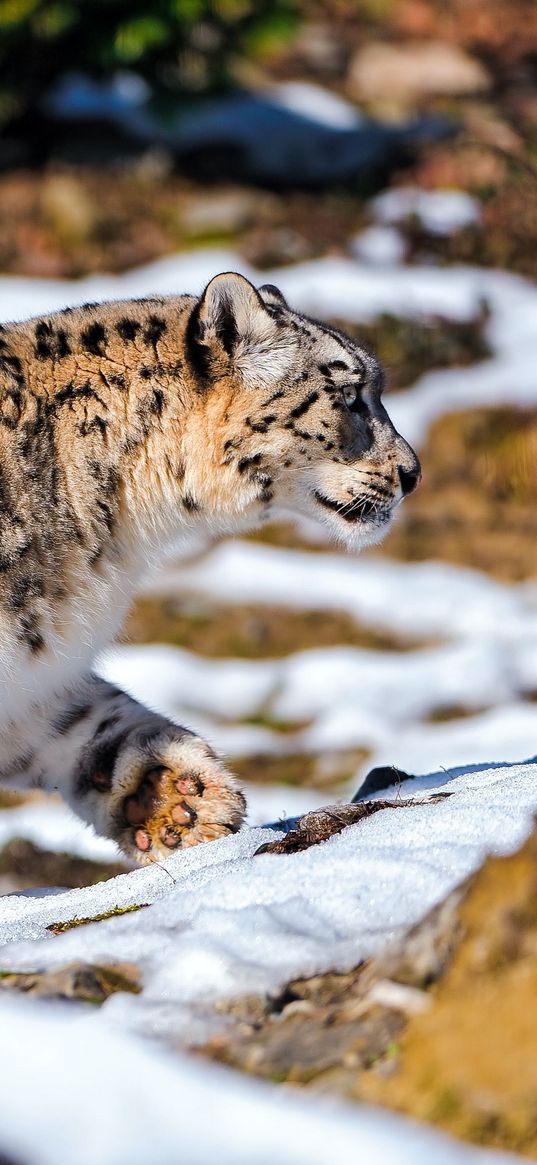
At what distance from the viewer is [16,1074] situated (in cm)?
284

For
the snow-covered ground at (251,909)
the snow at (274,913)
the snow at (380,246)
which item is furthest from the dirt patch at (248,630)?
the snow at (274,913)

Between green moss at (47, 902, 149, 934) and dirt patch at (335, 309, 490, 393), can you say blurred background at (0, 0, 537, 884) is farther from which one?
green moss at (47, 902, 149, 934)

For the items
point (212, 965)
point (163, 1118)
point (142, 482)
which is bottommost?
point (163, 1118)

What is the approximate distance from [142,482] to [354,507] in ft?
2.86

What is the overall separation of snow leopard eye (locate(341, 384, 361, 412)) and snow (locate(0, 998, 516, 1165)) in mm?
3347

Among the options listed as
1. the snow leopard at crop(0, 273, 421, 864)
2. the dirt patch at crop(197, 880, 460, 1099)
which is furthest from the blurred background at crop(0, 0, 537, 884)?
the dirt patch at crop(197, 880, 460, 1099)

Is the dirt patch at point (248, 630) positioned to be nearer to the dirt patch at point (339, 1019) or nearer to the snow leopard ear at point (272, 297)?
the snow leopard ear at point (272, 297)

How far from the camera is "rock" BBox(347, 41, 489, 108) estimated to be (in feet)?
60.2

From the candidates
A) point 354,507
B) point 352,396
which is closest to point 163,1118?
point 354,507

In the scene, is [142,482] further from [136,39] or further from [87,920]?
[136,39]

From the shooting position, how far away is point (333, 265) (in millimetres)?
14969

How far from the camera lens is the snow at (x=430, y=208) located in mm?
15750

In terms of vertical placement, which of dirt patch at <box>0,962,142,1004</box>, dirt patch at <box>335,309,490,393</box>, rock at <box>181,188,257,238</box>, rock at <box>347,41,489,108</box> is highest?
rock at <box>347,41,489,108</box>

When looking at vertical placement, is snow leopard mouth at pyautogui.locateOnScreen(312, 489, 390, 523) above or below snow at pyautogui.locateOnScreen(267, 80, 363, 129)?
below
